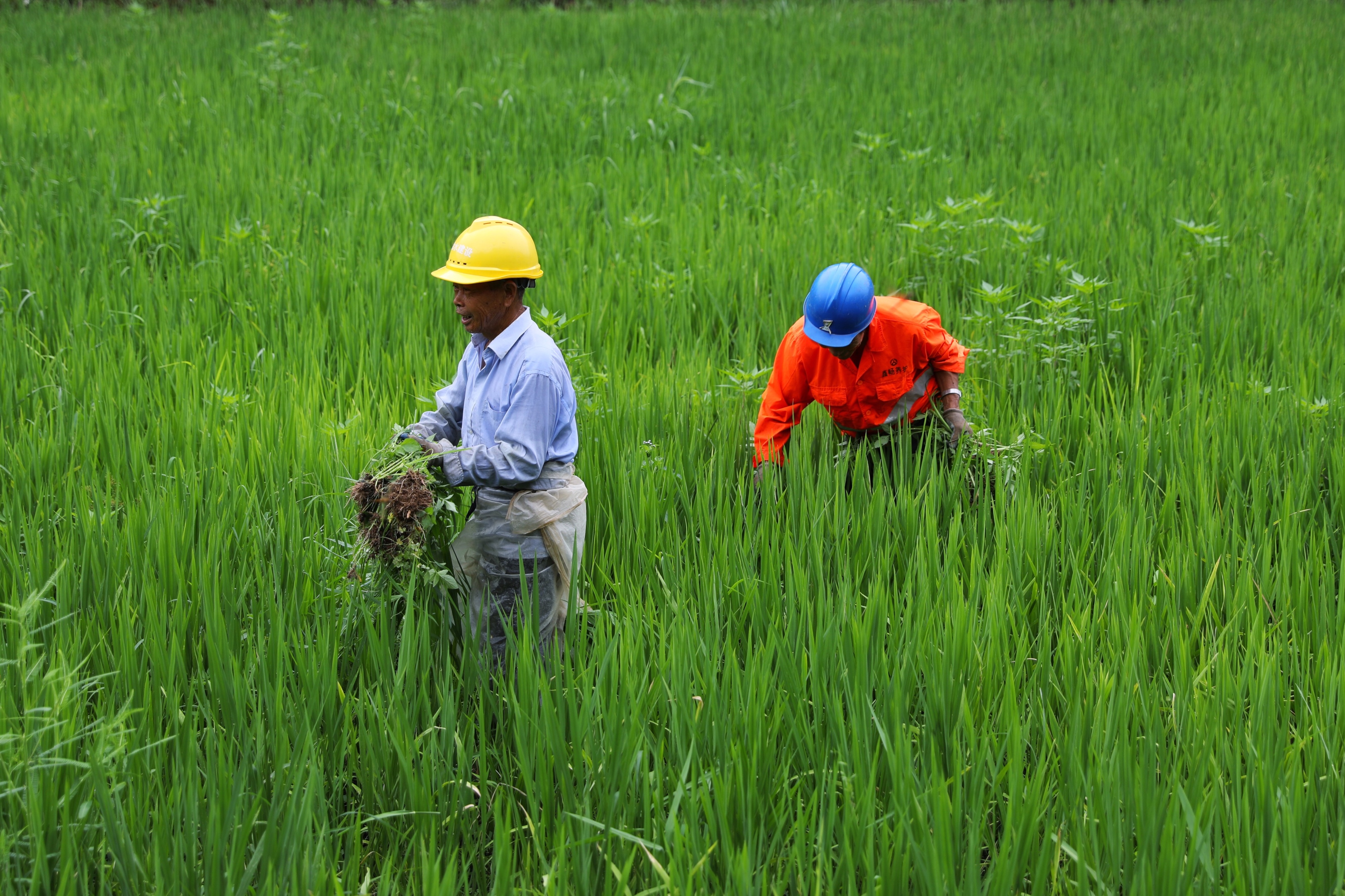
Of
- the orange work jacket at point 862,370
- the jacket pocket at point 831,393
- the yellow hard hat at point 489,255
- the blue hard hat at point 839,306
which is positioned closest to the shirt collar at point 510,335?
the yellow hard hat at point 489,255

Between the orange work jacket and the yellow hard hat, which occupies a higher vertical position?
the yellow hard hat

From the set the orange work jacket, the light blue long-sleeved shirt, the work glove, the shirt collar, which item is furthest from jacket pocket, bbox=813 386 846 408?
the work glove

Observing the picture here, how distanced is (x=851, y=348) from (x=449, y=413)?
1266 millimetres

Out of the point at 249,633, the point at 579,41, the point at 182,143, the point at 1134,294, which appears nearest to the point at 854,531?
the point at 249,633

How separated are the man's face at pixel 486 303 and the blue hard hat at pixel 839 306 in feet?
3.15

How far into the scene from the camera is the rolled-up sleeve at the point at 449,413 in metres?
2.62

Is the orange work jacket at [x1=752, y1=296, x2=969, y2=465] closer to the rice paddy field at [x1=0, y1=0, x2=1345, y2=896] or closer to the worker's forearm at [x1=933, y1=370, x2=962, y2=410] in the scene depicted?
the worker's forearm at [x1=933, y1=370, x2=962, y2=410]

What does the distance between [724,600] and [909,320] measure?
124 centimetres

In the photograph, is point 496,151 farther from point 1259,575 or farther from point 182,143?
point 1259,575

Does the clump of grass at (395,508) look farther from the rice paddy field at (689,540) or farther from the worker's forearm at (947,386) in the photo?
the worker's forearm at (947,386)

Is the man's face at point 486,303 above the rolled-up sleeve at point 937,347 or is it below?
above

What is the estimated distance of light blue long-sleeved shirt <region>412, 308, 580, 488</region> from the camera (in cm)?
234

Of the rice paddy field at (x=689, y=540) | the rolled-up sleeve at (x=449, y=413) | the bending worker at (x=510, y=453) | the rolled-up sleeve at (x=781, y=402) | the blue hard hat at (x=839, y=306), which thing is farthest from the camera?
the rolled-up sleeve at (x=781, y=402)

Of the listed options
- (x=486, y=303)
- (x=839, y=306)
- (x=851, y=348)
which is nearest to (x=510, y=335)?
(x=486, y=303)
